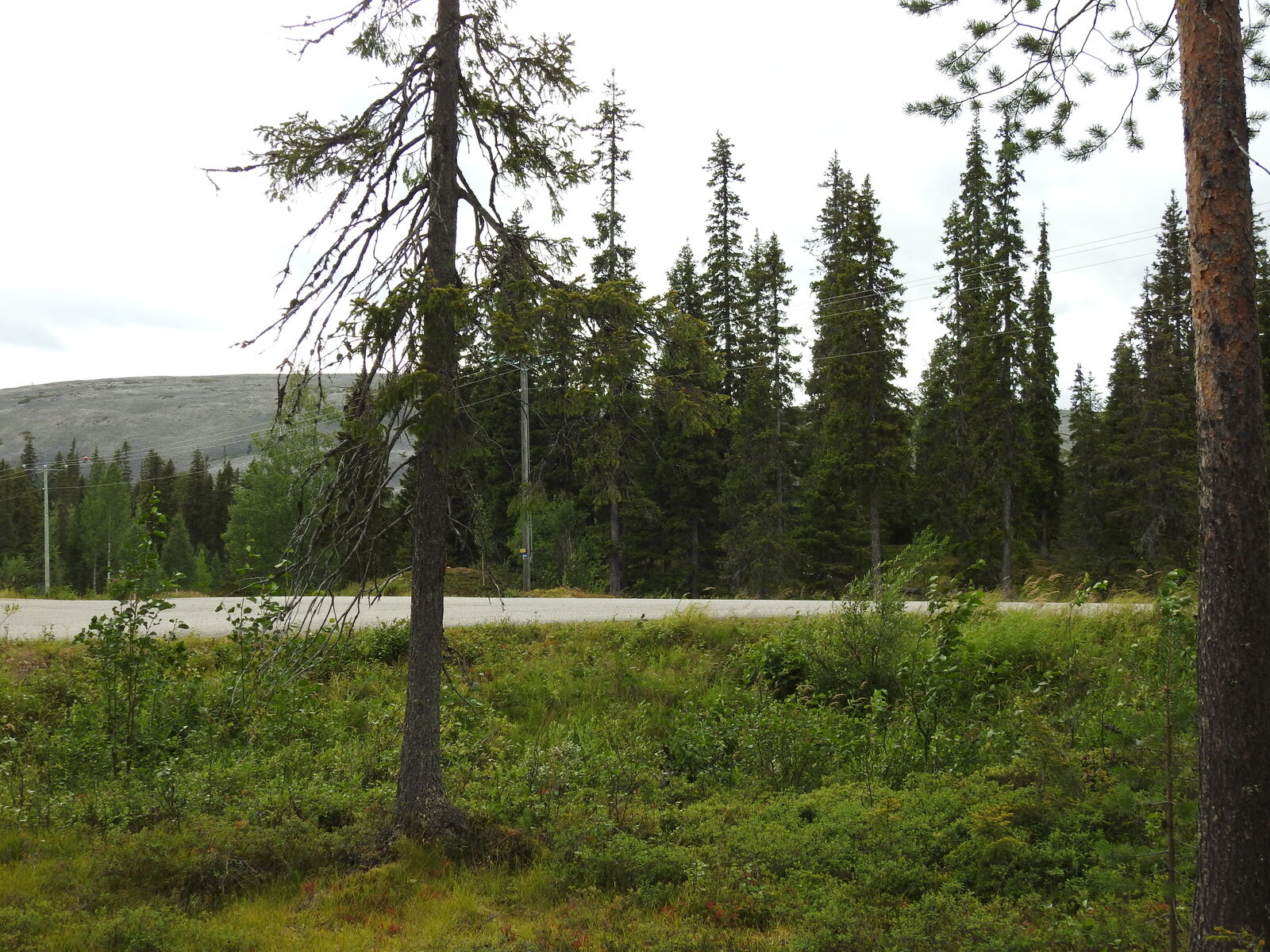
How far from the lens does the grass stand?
536 centimetres

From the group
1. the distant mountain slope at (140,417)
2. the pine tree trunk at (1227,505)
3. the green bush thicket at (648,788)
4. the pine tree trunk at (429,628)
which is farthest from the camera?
the distant mountain slope at (140,417)

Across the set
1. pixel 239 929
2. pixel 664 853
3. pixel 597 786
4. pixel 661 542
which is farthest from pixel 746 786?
pixel 661 542

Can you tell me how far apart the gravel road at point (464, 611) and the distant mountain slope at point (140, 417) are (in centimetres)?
8923

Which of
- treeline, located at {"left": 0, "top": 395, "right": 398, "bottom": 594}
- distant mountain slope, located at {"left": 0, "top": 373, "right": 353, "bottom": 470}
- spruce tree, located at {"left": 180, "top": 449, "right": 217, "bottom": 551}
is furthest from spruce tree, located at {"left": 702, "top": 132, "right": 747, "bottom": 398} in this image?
distant mountain slope, located at {"left": 0, "top": 373, "right": 353, "bottom": 470}

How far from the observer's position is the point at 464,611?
14.2m

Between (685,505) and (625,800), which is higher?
(685,505)

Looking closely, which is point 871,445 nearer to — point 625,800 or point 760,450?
point 760,450

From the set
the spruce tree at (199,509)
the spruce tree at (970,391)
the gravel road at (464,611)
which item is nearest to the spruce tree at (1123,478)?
the spruce tree at (970,391)

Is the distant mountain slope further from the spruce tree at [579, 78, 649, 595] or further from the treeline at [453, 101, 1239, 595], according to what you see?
the spruce tree at [579, 78, 649, 595]

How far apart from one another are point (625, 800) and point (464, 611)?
698 centimetres

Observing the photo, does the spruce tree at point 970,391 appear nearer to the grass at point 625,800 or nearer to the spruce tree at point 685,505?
the spruce tree at point 685,505

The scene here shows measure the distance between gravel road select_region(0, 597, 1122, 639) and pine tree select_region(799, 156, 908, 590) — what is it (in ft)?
42.7

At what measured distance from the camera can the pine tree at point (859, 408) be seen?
27.6 metres

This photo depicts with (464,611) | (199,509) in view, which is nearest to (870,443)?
(464,611)
